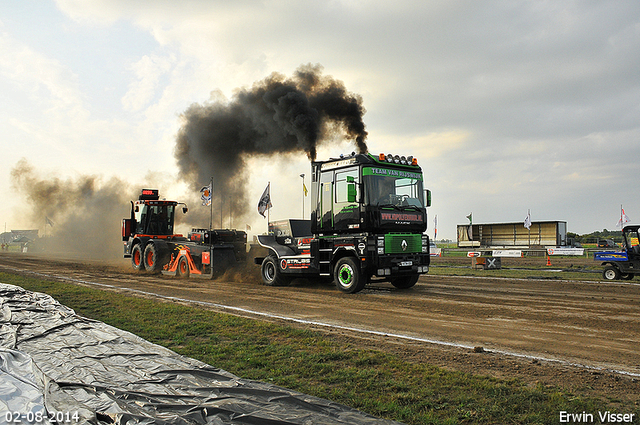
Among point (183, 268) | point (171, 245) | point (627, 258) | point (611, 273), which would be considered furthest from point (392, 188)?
point (627, 258)

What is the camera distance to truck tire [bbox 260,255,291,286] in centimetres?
1429

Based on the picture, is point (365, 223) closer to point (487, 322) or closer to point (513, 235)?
point (487, 322)

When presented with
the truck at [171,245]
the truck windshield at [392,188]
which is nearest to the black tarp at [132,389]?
the truck windshield at [392,188]

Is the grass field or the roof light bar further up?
the roof light bar

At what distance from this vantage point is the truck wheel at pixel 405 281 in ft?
44.3

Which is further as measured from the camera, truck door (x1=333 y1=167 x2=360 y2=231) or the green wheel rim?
the green wheel rim

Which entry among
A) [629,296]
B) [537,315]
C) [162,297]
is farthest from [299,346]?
[629,296]

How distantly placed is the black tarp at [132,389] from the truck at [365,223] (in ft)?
23.9

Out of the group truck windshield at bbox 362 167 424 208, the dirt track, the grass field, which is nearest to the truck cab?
the dirt track

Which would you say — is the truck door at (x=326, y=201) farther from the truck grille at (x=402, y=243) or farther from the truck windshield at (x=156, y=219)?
the truck windshield at (x=156, y=219)

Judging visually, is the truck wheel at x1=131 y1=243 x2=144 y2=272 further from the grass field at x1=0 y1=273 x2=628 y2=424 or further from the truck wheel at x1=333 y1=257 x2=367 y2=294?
the grass field at x1=0 y1=273 x2=628 y2=424

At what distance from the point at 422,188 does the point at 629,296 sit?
6523mm

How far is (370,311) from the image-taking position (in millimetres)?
9172

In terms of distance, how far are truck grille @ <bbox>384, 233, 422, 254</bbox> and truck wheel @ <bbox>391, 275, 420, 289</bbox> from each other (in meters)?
1.34
